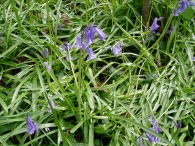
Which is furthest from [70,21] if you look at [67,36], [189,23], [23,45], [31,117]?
[31,117]

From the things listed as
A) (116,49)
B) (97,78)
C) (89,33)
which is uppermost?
(89,33)

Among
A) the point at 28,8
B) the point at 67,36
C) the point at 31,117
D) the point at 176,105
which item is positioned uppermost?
the point at 28,8

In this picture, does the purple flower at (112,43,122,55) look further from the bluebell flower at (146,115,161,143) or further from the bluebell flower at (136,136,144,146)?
the bluebell flower at (136,136,144,146)

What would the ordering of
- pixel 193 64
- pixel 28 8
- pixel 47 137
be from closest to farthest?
pixel 47 137 < pixel 193 64 < pixel 28 8

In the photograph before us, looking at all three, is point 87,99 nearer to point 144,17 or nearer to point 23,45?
point 23,45

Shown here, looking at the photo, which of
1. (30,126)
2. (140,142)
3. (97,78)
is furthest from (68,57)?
(140,142)

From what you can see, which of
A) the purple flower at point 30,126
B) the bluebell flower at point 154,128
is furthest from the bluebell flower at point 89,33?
the bluebell flower at point 154,128

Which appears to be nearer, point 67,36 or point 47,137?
point 47,137

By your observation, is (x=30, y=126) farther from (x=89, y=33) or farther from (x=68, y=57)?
(x=68, y=57)
